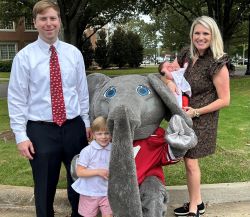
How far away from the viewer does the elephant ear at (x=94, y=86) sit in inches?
147

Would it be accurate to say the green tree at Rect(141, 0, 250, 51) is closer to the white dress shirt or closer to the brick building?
the white dress shirt

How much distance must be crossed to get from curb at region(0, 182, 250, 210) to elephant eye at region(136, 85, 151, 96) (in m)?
1.54

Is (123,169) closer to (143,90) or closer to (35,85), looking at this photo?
(143,90)

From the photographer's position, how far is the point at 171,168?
18.0 feet

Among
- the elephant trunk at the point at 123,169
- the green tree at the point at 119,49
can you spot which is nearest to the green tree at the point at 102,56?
the green tree at the point at 119,49

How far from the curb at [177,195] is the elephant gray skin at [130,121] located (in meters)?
1.08

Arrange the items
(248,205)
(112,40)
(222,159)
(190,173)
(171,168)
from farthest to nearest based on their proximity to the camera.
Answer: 1. (112,40)
2. (222,159)
3. (171,168)
4. (248,205)
5. (190,173)

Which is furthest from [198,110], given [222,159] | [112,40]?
[112,40]

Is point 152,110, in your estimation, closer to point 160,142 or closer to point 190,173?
point 160,142

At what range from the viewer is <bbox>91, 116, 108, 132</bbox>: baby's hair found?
3.41m

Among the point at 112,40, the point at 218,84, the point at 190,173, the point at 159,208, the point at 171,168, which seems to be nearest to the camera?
the point at 159,208

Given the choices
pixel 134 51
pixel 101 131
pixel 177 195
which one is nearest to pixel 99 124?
pixel 101 131

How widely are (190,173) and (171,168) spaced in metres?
1.38

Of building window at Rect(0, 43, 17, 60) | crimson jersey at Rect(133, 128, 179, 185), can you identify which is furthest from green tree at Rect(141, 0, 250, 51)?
building window at Rect(0, 43, 17, 60)
